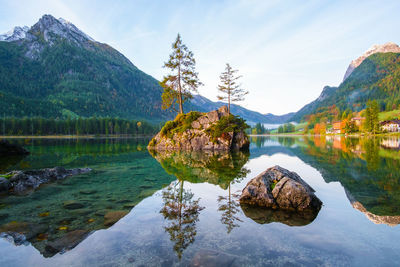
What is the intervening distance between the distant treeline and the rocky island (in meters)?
129

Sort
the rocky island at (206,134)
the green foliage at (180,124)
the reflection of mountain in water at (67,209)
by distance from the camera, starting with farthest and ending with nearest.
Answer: the green foliage at (180,124)
the rocky island at (206,134)
the reflection of mountain in water at (67,209)

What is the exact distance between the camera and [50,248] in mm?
5742

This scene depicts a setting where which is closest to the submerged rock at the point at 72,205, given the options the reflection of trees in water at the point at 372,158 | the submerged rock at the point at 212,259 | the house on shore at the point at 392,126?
the submerged rock at the point at 212,259

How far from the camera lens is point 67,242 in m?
6.07

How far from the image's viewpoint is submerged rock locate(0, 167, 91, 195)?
11875 mm

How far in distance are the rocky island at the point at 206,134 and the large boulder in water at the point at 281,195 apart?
27.9 m

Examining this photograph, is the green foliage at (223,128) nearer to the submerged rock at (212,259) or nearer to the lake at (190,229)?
the lake at (190,229)

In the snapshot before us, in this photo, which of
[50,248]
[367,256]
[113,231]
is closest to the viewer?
[367,256]

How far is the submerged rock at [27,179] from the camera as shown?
11.9 metres

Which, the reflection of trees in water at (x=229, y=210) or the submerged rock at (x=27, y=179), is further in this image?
the submerged rock at (x=27, y=179)

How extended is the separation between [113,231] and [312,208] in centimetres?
798

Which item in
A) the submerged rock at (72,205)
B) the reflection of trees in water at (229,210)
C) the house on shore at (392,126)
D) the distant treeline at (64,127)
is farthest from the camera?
the distant treeline at (64,127)

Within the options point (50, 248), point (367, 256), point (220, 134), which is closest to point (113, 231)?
point (50, 248)

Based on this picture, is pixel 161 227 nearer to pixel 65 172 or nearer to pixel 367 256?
pixel 367 256
